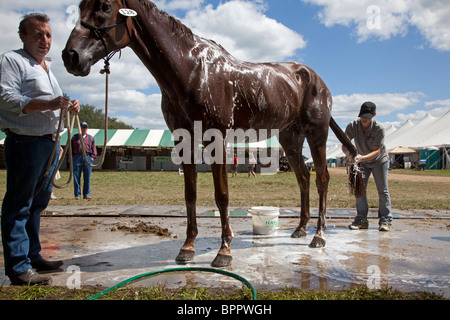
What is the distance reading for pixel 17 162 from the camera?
2795 millimetres

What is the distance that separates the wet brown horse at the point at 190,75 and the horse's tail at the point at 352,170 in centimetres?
124

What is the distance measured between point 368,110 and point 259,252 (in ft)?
9.91

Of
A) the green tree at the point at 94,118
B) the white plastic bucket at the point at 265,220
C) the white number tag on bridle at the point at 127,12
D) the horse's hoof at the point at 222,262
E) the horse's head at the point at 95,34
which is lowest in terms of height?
the horse's hoof at the point at 222,262

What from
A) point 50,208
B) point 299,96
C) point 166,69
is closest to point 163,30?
point 166,69

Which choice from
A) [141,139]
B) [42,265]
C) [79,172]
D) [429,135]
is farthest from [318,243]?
[429,135]

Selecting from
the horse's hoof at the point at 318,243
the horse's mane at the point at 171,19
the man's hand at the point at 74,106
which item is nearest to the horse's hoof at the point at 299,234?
the horse's hoof at the point at 318,243

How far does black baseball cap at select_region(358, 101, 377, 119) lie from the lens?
535 centimetres

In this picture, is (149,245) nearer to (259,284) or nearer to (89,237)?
(89,237)

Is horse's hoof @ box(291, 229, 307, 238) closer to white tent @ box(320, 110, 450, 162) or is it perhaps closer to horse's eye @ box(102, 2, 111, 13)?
horse's eye @ box(102, 2, 111, 13)

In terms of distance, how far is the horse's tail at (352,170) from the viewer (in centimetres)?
527

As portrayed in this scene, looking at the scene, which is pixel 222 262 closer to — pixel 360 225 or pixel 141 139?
pixel 360 225

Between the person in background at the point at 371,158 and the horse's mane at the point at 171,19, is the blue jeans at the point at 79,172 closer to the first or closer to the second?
the horse's mane at the point at 171,19

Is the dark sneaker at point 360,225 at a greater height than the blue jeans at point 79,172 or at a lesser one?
lesser

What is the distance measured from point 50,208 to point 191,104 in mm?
4866
